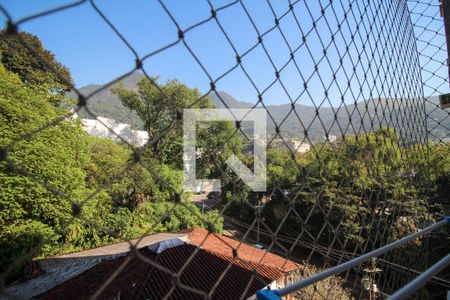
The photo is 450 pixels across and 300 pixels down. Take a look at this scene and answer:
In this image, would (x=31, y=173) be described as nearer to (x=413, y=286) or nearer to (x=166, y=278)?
(x=166, y=278)

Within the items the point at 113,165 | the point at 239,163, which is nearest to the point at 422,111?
the point at 113,165

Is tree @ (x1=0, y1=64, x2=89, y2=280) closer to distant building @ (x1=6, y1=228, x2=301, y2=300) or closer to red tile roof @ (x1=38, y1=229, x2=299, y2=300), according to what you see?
distant building @ (x1=6, y1=228, x2=301, y2=300)

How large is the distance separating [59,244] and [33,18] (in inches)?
251

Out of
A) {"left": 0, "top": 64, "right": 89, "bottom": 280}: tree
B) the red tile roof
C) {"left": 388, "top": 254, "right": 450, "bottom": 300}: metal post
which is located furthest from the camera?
{"left": 0, "top": 64, "right": 89, "bottom": 280}: tree

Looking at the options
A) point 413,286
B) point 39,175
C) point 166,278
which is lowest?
point 166,278

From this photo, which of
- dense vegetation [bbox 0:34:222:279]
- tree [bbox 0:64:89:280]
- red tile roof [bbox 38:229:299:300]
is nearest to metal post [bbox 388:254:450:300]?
red tile roof [bbox 38:229:299:300]

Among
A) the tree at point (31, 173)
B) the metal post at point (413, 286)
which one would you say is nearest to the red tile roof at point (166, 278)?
the tree at point (31, 173)

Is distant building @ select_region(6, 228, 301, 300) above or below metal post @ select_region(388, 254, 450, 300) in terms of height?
below

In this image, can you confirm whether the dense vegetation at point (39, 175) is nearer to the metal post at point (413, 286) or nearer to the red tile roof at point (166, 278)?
the red tile roof at point (166, 278)

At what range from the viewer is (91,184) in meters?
6.71

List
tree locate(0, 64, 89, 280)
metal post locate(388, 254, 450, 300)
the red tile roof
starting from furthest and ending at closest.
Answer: tree locate(0, 64, 89, 280), the red tile roof, metal post locate(388, 254, 450, 300)

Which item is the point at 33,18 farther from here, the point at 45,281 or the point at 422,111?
the point at 45,281

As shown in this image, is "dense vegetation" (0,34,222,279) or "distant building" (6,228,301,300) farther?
"dense vegetation" (0,34,222,279)

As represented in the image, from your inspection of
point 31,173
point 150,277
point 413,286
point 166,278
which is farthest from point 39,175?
point 413,286
